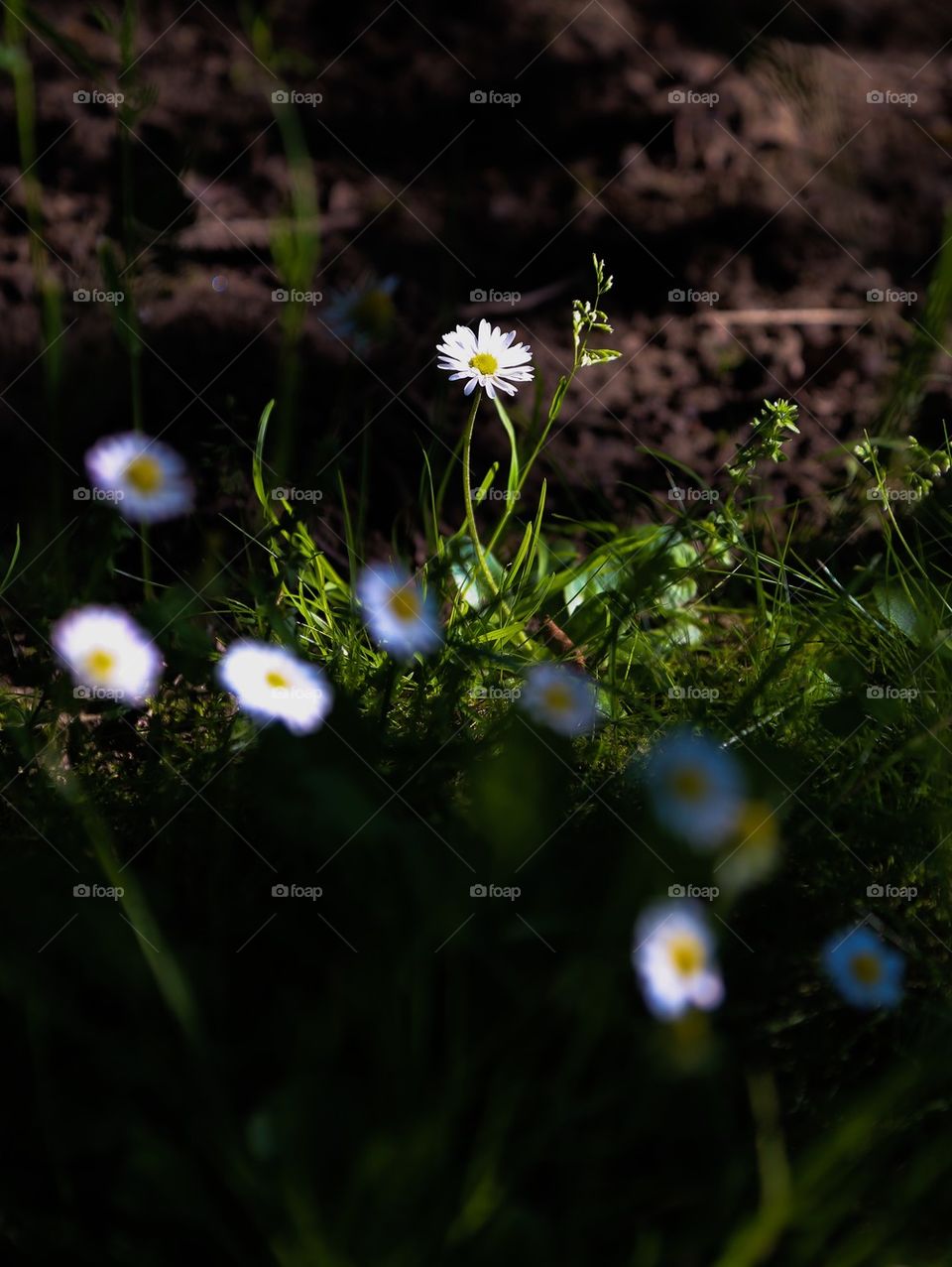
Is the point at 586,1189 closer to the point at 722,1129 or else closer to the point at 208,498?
the point at 722,1129

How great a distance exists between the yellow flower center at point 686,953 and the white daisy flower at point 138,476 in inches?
25.1

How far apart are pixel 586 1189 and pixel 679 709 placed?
545 mm

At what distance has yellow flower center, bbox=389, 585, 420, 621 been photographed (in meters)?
1.04

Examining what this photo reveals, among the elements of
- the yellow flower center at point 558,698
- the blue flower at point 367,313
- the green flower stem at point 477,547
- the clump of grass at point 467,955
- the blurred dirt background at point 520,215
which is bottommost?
the clump of grass at point 467,955

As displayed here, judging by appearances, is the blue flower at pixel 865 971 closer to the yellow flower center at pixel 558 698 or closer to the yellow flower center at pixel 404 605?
the yellow flower center at pixel 558 698

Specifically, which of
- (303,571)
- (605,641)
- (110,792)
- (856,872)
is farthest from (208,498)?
(856,872)

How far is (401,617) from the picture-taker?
3.42 feet

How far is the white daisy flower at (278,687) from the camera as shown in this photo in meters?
0.88

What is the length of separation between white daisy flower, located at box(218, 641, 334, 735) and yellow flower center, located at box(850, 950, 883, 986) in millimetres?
474

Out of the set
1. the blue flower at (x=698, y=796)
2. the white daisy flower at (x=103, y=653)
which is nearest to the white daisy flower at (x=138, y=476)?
the white daisy flower at (x=103, y=653)

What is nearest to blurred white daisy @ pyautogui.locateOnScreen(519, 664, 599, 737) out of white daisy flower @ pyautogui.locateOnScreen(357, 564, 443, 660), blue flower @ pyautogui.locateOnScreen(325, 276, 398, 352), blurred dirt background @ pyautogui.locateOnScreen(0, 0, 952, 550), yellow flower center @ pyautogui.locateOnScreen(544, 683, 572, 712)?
yellow flower center @ pyautogui.locateOnScreen(544, 683, 572, 712)

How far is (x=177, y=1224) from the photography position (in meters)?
0.74

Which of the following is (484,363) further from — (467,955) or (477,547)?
(467,955)

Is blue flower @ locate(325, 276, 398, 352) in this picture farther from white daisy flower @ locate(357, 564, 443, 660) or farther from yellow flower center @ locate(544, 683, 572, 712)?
yellow flower center @ locate(544, 683, 572, 712)
